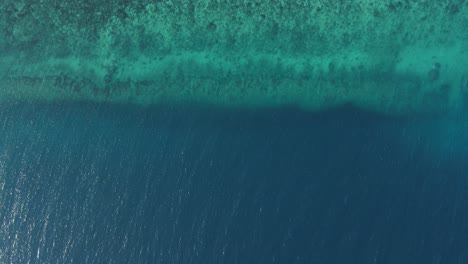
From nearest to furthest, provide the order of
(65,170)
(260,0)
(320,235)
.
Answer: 1. (320,235)
2. (65,170)
3. (260,0)

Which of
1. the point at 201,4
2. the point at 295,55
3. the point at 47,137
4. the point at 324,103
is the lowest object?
the point at 47,137

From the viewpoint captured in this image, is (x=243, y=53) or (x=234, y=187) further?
(x=243, y=53)

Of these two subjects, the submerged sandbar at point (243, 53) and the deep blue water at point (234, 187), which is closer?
the deep blue water at point (234, 187)

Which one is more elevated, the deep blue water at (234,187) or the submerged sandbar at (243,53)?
the submerged sandbar at (243,53)

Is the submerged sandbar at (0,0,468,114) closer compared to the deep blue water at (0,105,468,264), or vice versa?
the deep blue water at (0,105,468,264)

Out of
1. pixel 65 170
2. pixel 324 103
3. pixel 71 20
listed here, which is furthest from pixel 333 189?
pixel 71 20

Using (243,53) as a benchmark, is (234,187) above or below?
below

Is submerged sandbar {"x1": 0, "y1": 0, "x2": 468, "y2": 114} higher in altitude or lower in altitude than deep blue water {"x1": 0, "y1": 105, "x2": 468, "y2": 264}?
higher

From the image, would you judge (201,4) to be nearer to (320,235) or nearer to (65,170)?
(65,170)
